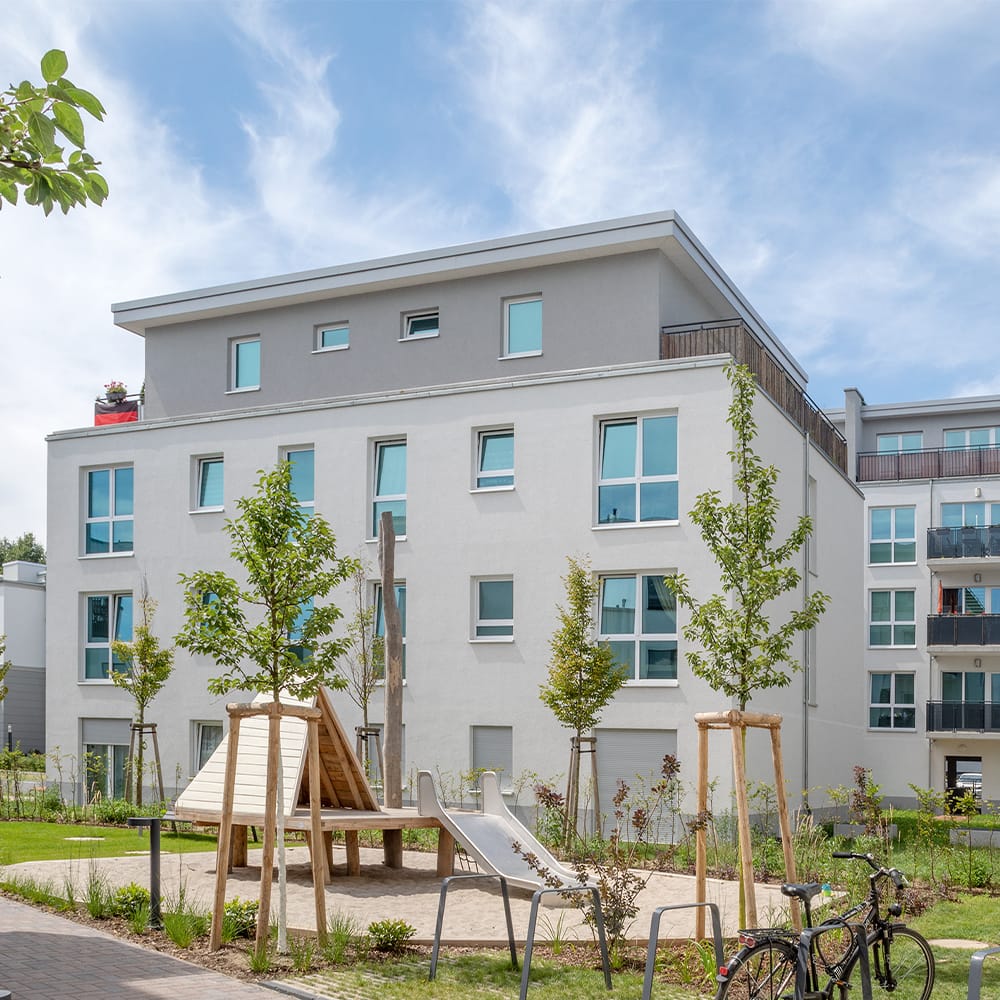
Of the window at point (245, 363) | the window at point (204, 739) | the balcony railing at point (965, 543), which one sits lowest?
the window at point (204, 739)

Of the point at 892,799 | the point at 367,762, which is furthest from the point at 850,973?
the point at 892,799

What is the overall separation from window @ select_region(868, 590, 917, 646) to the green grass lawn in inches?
1002

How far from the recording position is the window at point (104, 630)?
2758cm

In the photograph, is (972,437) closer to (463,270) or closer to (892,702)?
(892,702)

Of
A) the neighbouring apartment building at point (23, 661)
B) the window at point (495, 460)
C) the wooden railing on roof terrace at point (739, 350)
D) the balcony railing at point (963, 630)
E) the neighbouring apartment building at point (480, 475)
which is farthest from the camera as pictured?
the neighbouring apartment building at point (23, 661)

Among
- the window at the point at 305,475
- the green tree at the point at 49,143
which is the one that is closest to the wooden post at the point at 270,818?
the green tree at the point at 49,143

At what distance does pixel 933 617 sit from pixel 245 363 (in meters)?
21.8

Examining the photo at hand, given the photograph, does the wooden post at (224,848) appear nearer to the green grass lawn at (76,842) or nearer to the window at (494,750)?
the green grass lawn at (76,842)

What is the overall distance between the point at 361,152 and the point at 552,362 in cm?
1330

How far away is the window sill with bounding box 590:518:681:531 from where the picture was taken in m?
22.0

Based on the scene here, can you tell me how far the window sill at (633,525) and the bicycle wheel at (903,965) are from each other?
1410cm

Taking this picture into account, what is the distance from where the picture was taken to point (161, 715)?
2625 centimetres

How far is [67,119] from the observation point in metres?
4.38

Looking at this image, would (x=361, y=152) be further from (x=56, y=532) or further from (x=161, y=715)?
(x=56, y=532)
